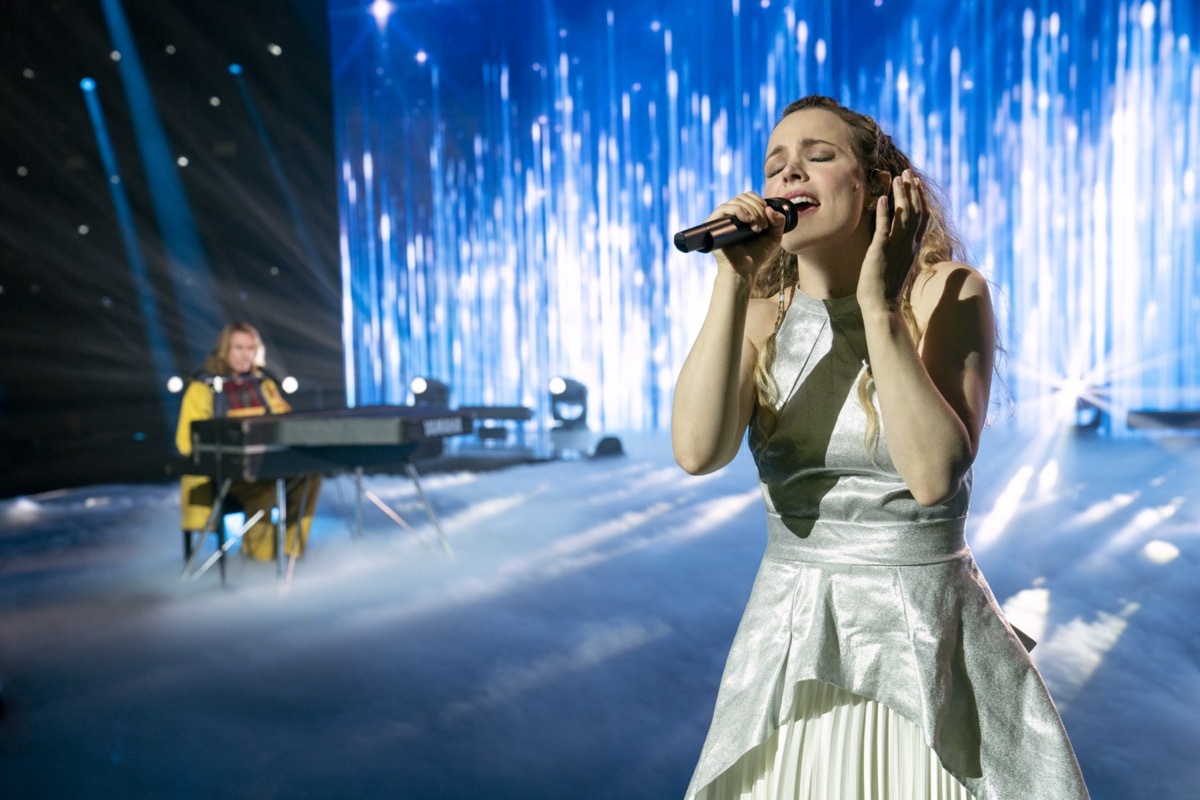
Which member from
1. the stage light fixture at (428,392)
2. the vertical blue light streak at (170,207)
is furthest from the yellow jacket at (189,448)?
the vertical blue light streak at (170,207)

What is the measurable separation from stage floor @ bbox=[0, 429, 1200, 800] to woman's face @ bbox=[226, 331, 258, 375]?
33.3 inches

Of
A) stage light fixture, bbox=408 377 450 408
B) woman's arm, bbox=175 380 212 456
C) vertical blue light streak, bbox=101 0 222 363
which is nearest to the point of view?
woman's arm, bbox=175 380 212 456

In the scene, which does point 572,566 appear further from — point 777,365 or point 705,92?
point 705,92

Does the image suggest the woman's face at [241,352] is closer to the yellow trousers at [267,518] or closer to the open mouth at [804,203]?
the yellow trousers at [267,518]

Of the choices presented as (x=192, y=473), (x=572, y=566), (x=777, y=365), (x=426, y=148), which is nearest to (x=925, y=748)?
(x=777, y=365)

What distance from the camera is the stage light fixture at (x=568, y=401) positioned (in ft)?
24.8

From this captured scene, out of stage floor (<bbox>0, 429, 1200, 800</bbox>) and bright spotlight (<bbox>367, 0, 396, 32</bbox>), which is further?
bright spotlight (<bbox>367, 0, 396, 32</bbox>)

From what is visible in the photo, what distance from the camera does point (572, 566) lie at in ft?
12.6

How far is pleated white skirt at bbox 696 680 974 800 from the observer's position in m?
1.00

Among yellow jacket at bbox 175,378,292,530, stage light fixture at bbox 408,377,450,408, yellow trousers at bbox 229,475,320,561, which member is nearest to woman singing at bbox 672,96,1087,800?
yellow trousers at bbox 229,475,320,561

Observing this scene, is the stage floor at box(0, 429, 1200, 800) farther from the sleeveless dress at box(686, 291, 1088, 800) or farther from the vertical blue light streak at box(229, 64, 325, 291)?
the vertical blue light streak at box(229, 64, 325, 291)

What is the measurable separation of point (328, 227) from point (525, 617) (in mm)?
5337

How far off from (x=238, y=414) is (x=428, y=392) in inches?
122

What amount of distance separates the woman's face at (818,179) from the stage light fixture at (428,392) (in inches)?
241
